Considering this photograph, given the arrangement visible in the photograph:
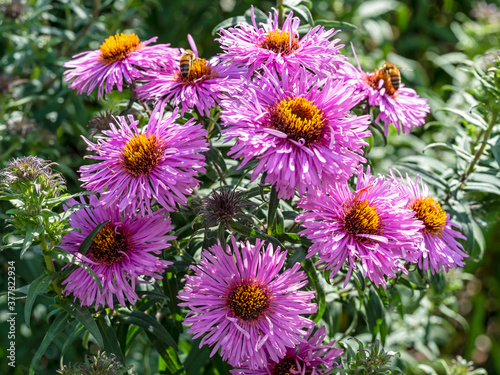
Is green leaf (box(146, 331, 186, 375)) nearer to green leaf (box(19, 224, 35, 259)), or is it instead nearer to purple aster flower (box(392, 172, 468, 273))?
green leaf (box(19, 224, 35, 259))

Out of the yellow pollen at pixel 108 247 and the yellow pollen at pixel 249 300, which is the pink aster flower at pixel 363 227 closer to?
the yellow pollen at pixel 249 300

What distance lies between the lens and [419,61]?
3064 mm

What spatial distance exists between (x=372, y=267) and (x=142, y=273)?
400 millimetres

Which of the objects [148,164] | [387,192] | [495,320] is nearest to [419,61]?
[495,320]

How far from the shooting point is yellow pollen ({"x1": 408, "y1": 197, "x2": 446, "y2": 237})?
3.40ft

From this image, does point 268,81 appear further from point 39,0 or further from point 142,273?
point 39,0

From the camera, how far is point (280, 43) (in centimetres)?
103

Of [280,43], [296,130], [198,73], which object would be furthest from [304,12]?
[296,130]

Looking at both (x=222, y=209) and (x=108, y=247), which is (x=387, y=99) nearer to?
(x=222, y=209)

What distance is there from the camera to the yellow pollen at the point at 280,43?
1022mm

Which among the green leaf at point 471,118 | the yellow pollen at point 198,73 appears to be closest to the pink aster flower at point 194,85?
the yellow pollen at point 198,73

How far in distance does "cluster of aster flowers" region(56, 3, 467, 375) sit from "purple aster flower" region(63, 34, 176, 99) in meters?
0.04

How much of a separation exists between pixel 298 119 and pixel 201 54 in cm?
194

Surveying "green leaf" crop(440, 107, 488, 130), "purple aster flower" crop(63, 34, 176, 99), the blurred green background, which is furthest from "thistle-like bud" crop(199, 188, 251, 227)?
"green leaf" crop(440, 107, 488, 130)
